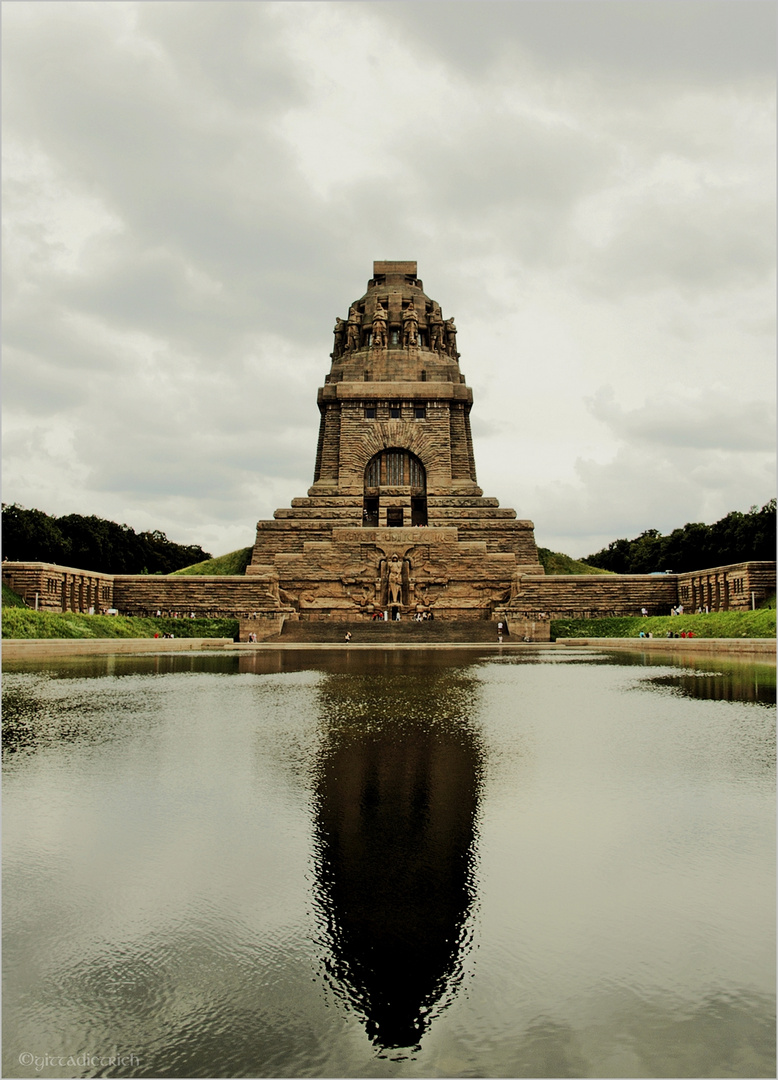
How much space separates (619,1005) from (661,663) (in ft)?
49.7

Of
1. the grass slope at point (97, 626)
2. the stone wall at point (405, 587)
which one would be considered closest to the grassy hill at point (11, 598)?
the grass slope at point (97, 626)

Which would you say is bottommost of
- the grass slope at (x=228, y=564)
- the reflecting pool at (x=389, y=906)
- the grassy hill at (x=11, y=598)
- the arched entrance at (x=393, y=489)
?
the reflecting pool at (x=389, y=906)

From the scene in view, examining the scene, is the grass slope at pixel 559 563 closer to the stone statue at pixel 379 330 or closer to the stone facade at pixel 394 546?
the stone facade at pixel 394 546

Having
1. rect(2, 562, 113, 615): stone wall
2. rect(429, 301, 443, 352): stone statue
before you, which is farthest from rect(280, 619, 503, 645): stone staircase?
rect(429, 301, 443, 352): stone statue

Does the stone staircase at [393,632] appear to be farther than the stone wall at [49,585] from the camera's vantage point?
No

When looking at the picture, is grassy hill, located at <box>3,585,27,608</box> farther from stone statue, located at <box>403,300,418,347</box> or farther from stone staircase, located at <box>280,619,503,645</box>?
stone statue, located at <box>403,300,418,347</box>

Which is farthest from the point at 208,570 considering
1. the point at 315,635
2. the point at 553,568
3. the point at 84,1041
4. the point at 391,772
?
the point at 84,1041

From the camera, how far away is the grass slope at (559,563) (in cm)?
4341

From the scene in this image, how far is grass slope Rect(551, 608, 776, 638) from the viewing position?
933 inches

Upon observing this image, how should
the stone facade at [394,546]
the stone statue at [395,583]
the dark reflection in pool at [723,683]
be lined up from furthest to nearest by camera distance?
the stone statue at [395,583], the stone facade at [394,546], the dark reflection in pool at [723,683]

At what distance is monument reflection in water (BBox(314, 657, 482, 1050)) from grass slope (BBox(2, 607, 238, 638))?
18.2 meters

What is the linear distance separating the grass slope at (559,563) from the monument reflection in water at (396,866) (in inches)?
1462

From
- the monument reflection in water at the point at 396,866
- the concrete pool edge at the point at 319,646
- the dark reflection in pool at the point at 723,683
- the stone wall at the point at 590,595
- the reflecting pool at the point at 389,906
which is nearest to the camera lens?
the reflecting pool at the point at 389,906

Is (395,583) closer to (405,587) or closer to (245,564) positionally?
(405,587)
